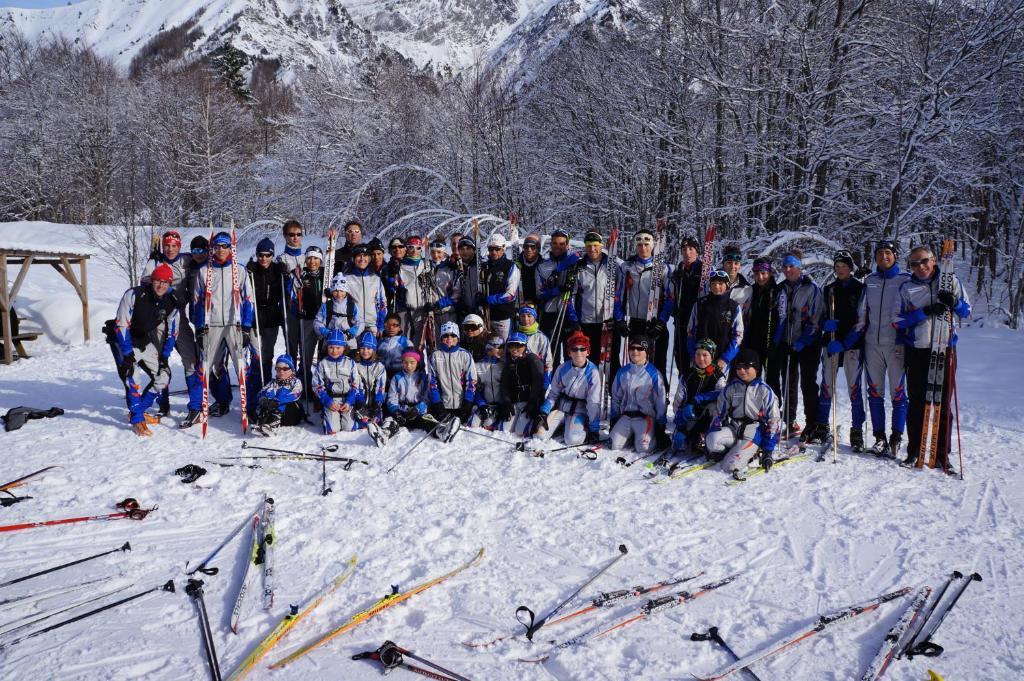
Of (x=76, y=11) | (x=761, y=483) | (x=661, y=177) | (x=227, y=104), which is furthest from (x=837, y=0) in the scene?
(x=76, y=11)

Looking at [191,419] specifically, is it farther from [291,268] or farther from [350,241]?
[350,241]

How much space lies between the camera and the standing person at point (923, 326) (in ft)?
16.2

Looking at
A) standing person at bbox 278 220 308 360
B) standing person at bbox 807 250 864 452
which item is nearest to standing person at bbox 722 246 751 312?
standing person at bbox 807 250 864 452

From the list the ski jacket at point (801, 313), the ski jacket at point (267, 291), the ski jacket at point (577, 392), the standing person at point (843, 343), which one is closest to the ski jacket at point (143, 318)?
the ski jacket at point (267, 291)

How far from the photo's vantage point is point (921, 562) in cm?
354

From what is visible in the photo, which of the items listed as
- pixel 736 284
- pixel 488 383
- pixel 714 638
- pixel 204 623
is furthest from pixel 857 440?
pixel 204 623

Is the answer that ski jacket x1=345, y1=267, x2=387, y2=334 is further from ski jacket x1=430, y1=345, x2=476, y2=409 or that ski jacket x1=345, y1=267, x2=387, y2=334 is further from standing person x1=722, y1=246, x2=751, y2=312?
standing person x1=722, y1=246, x2=751, y2=312

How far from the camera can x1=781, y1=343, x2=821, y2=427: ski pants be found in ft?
18.3

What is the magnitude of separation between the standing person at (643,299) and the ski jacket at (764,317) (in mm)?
776

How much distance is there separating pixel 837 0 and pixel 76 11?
357 feet

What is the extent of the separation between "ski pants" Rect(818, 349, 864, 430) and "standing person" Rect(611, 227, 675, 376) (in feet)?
4.88

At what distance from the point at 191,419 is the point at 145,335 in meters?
0.95

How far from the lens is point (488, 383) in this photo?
6.14m

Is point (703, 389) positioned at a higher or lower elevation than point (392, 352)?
lower
